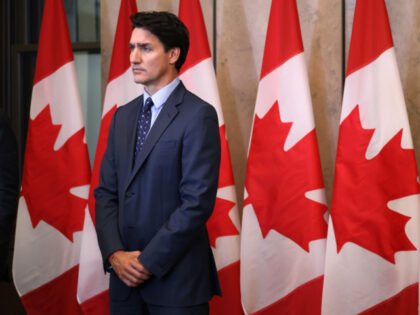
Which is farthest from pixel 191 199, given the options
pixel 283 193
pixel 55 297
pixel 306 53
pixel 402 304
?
pixel 55 297

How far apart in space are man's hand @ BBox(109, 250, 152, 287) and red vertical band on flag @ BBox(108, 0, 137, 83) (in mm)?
1485

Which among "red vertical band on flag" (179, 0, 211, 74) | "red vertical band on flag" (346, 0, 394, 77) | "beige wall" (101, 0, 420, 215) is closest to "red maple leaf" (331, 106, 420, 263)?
"red vertical band on flag" (346, 0, 394, 77)

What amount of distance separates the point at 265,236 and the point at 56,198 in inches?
48.4

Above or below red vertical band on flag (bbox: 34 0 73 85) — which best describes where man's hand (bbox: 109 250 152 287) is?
below

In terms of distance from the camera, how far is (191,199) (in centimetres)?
155

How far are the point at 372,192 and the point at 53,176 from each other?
5.72ft

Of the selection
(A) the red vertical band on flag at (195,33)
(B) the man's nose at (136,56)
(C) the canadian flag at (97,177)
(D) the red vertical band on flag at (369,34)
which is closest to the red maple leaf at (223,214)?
(A) the red vertical band on flag at (195,33)

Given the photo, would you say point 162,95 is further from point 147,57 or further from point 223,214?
point 223,214

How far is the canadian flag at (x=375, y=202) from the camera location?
2.25m

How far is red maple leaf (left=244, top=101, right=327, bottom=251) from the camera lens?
241 centimetres

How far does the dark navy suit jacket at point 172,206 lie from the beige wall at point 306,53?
4.15 ft

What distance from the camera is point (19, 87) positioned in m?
3.88

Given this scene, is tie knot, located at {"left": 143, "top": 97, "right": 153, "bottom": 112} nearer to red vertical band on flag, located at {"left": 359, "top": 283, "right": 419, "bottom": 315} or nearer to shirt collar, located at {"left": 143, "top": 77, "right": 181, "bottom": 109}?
shirt collar, located at {"left": 143, "top": 77, "right": 181, "bottom": 109}

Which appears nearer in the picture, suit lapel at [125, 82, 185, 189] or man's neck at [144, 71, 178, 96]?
suit lapel at [125, 82, 185, 189]
